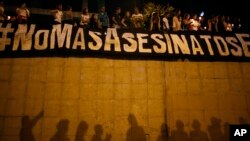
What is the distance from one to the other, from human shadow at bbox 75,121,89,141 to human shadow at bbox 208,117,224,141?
4.28 meters

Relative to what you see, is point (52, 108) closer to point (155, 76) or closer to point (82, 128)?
point (82, 128)

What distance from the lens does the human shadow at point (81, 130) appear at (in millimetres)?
9581

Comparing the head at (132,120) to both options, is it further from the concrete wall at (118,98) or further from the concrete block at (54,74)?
the concrete block at (54,74)

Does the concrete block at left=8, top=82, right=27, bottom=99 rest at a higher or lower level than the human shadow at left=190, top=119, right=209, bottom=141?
higher

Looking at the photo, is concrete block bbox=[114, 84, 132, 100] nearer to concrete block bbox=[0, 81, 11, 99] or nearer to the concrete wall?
the concrete wall

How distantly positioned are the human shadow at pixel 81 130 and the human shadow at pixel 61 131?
0.35 metres

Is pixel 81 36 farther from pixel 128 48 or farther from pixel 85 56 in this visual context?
pixel 128 48

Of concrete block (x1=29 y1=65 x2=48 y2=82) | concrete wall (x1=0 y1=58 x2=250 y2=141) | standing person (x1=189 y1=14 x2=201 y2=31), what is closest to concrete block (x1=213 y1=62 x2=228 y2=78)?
concrete wall (x1=0 y1=58 x2=250 y2=141)

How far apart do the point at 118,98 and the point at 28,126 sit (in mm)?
3110

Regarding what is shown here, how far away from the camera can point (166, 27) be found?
12.8 m

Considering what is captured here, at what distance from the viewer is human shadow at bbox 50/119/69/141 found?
373 inches

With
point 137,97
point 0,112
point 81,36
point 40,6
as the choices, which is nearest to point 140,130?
point 137,97

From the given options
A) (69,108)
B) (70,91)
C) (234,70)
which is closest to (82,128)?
(69,108)

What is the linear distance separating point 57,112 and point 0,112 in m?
1.82
